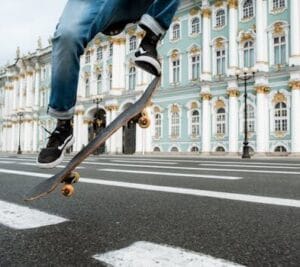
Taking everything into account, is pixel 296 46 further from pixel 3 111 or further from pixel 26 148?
pixel 3 111

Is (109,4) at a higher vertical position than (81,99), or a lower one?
lower

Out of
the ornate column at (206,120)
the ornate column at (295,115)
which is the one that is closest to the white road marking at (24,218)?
the ornate column at (295,115)

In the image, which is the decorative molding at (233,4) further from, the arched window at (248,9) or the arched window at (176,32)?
the arched window at (176,32)

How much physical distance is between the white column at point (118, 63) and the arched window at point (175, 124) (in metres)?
7.21

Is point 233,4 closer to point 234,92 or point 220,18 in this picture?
point 220,18

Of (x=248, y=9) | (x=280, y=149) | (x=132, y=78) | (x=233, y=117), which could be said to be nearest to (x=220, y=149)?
(x=233, y=117)

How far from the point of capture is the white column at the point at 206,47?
27141mm

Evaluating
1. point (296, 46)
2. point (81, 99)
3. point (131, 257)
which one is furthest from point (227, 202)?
point (81, 99)

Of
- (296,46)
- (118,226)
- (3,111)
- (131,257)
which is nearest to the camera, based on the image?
(131,257)

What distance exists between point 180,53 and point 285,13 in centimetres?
856

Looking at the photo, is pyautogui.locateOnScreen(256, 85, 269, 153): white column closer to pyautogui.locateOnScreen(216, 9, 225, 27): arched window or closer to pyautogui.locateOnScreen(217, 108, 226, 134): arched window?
Result: pyautogui.locateOnScreen(217, 108, 226, 134): arched window

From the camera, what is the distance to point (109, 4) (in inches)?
74.5

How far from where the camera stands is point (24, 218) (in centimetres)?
232

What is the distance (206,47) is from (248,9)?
3.90 meters
